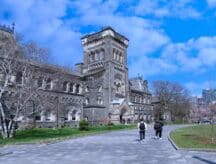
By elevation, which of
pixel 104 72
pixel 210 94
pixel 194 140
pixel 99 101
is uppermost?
pixel 104 72

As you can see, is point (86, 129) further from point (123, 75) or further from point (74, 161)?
point (123, 75)

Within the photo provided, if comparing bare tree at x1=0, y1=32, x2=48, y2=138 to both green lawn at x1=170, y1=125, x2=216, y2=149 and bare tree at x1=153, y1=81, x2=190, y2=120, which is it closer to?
green lawn at x1=170, y1=125, x2=216, y2=149

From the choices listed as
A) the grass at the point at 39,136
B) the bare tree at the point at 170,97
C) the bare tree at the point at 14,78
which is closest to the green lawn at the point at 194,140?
the grass at the point at 39,136

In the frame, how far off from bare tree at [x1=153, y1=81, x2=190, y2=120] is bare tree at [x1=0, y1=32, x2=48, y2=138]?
5862cm

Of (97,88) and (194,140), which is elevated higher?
(97,88)

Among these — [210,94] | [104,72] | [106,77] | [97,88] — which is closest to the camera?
[210,94]

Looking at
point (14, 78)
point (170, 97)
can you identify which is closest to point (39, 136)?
point (14, 78)

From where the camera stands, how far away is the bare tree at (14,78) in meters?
29.3

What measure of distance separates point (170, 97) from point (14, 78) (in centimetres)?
6032

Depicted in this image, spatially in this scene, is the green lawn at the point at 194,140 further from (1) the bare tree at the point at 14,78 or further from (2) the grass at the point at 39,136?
(1) the bare tree at the point at 14,78

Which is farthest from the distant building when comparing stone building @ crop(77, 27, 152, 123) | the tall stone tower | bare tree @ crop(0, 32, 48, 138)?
bare tree @ crop(0, 32, 48, 138)

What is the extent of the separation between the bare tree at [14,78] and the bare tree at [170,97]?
58624mm

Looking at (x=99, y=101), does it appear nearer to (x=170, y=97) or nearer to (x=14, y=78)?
(x=170, y=97)

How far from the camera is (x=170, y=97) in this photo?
86.2 meters
